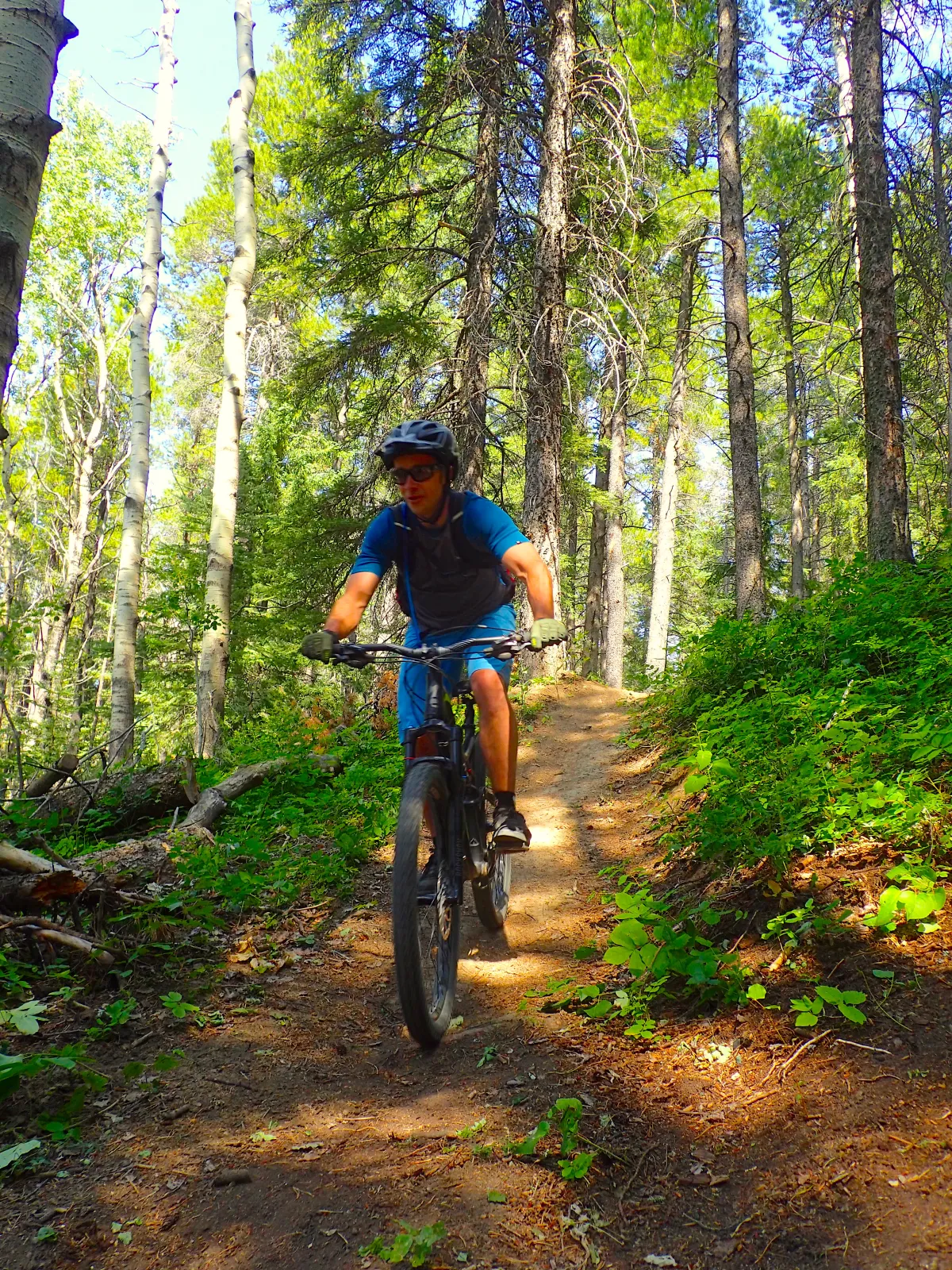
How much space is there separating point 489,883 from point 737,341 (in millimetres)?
10734

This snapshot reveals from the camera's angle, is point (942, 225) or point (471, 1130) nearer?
point (471, 1130)

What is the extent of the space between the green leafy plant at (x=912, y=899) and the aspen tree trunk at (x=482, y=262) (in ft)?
28.8

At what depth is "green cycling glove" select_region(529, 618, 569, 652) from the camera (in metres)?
3.32

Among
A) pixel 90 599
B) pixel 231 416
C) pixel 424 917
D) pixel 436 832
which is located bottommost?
pixel 424 917

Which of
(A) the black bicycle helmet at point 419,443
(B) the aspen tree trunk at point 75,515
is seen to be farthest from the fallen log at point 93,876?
(B) the aspen tree trunk at point 75,515

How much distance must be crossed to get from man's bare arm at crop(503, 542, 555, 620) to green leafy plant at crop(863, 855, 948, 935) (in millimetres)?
1727

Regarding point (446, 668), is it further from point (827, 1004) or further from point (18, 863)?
point (18, 863)

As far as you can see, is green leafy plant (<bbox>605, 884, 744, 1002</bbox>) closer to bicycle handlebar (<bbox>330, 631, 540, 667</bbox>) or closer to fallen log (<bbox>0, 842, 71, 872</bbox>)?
bicycle handlebar (<bbox>330, 631, 540, 667</bbox>)

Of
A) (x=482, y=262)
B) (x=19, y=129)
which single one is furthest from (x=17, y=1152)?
(x=482, y=262)

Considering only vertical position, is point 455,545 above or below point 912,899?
above

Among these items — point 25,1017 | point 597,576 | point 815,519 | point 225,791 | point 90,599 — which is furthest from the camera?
point 815,519

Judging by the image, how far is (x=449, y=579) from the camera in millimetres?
3895

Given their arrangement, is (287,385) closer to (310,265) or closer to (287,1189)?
(310,265)

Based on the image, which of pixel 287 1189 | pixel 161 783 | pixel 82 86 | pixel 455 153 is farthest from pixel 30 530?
pixel 287 1189
